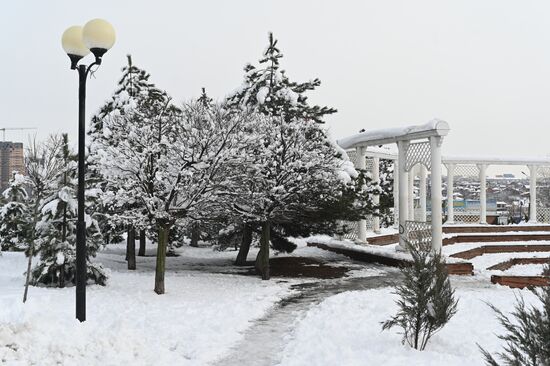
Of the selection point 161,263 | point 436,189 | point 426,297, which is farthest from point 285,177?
point 426,297

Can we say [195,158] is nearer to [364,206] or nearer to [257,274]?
[257,274]

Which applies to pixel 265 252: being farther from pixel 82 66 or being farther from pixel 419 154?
pixel 82 66

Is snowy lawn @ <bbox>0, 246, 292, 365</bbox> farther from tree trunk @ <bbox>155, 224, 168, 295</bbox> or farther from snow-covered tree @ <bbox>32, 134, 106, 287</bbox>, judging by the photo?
snow-covered tree @ <bbox>32, 134, 106, 287</bbox>

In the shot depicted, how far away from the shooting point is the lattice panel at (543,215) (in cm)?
3067

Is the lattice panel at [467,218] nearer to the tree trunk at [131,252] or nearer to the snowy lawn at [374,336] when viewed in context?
the snowy lawn at [374,336]

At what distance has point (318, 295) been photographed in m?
12.3

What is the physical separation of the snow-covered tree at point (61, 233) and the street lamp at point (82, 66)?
5.41 meters

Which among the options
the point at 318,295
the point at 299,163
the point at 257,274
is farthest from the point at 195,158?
the point at 257,274

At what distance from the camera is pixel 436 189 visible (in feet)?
54.4

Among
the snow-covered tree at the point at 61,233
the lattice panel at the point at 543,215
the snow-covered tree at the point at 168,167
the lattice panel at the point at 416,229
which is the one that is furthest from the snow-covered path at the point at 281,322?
the lattice panel at the point at 543,215

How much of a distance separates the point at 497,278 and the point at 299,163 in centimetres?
587

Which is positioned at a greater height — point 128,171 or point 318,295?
point 128,171

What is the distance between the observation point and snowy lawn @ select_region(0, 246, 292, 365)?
20.4 feet

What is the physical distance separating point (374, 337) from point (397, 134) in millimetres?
10726
